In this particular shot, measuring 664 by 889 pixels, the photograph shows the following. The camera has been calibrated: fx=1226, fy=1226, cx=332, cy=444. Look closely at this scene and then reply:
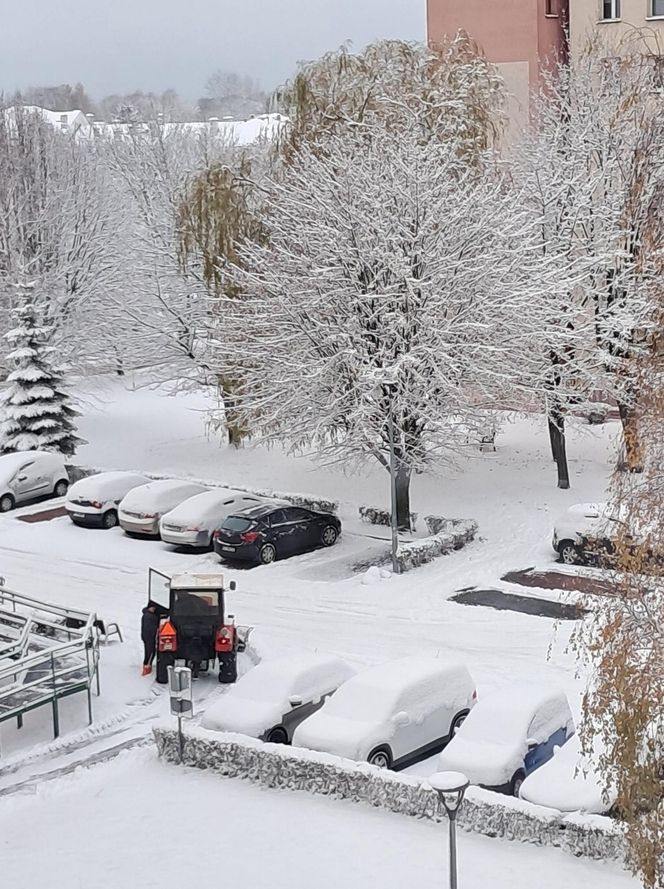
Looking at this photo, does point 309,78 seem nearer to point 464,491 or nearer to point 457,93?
point 457,93

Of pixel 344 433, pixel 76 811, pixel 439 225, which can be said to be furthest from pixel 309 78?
pixel 76 811

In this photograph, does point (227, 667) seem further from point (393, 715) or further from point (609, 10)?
point (609, 10)

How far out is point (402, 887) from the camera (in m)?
12.9

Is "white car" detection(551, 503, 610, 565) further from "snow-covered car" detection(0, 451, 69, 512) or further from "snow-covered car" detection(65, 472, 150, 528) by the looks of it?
"snow-covered car" detection(0, 451, 69, 512)

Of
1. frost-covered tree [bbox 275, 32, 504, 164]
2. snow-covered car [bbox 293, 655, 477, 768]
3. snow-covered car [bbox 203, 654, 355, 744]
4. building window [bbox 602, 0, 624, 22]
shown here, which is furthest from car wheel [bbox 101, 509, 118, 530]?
building window [bbox 602, 0, 624, 22]

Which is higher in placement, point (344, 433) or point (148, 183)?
point (148, 183)

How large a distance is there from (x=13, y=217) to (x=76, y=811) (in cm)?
3136

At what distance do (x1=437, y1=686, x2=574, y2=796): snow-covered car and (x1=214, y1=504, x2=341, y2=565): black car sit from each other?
11.5 metres

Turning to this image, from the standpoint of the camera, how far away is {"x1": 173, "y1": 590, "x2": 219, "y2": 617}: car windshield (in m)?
19.5

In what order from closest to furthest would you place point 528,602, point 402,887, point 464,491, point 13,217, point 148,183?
point 402,887
point 528,602
point 464,491
point 13,217
point 148,183

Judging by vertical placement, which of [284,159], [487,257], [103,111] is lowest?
[487,257]

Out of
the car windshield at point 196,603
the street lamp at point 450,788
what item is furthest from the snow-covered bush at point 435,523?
the street lamp at point 450,788

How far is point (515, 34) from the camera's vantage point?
44.0 meters

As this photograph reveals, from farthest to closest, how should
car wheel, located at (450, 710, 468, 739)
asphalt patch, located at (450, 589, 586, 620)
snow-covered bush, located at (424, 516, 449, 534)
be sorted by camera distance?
snow-covered bush, located at (424, 516, 449, 534) → asphalt patch, located at (450, 589, 586, 620) → car wheel, located at (450, 710, 468, 739)
